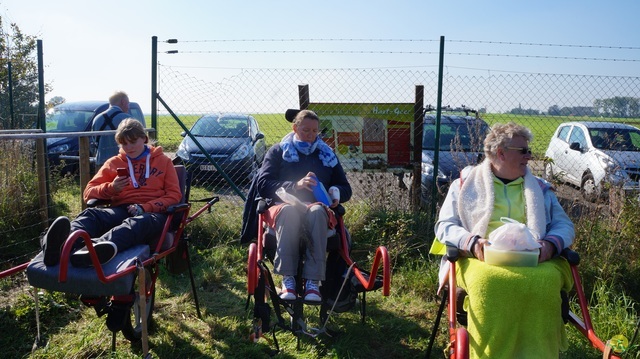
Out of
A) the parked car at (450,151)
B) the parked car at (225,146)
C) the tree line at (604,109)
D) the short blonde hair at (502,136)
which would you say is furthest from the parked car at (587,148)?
the parked car at (225,146)

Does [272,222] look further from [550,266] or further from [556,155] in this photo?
[556,155]

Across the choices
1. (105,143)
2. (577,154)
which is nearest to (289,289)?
(105,143)

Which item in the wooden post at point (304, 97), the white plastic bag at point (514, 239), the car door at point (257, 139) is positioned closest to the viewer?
the white plastic bag at point (514, 239)

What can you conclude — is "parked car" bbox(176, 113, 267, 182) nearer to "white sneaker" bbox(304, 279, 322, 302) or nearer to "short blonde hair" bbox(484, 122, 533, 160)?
"white sneaker" bbox(304, 279, 322, 302)

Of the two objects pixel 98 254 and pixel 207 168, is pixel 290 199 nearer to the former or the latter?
pixel 98 254

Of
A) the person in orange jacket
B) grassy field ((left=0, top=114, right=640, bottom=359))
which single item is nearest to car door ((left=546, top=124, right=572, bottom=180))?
grassy field ((left=0, top=114, right=640, bottom=359))

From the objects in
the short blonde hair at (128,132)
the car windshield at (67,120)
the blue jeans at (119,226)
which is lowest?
the blue jeans at (119,226)

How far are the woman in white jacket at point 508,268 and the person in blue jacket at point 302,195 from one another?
821 millimetres

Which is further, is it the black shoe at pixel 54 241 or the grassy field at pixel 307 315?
the grassy field at pixel 307 315

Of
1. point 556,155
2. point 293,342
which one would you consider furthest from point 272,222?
point 556,155

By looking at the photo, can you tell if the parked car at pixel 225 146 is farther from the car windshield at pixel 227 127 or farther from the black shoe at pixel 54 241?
the black shoe at pixel 54 241

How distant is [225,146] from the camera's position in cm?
902

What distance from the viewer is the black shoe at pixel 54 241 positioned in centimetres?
301

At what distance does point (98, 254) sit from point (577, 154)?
874 centimetres
